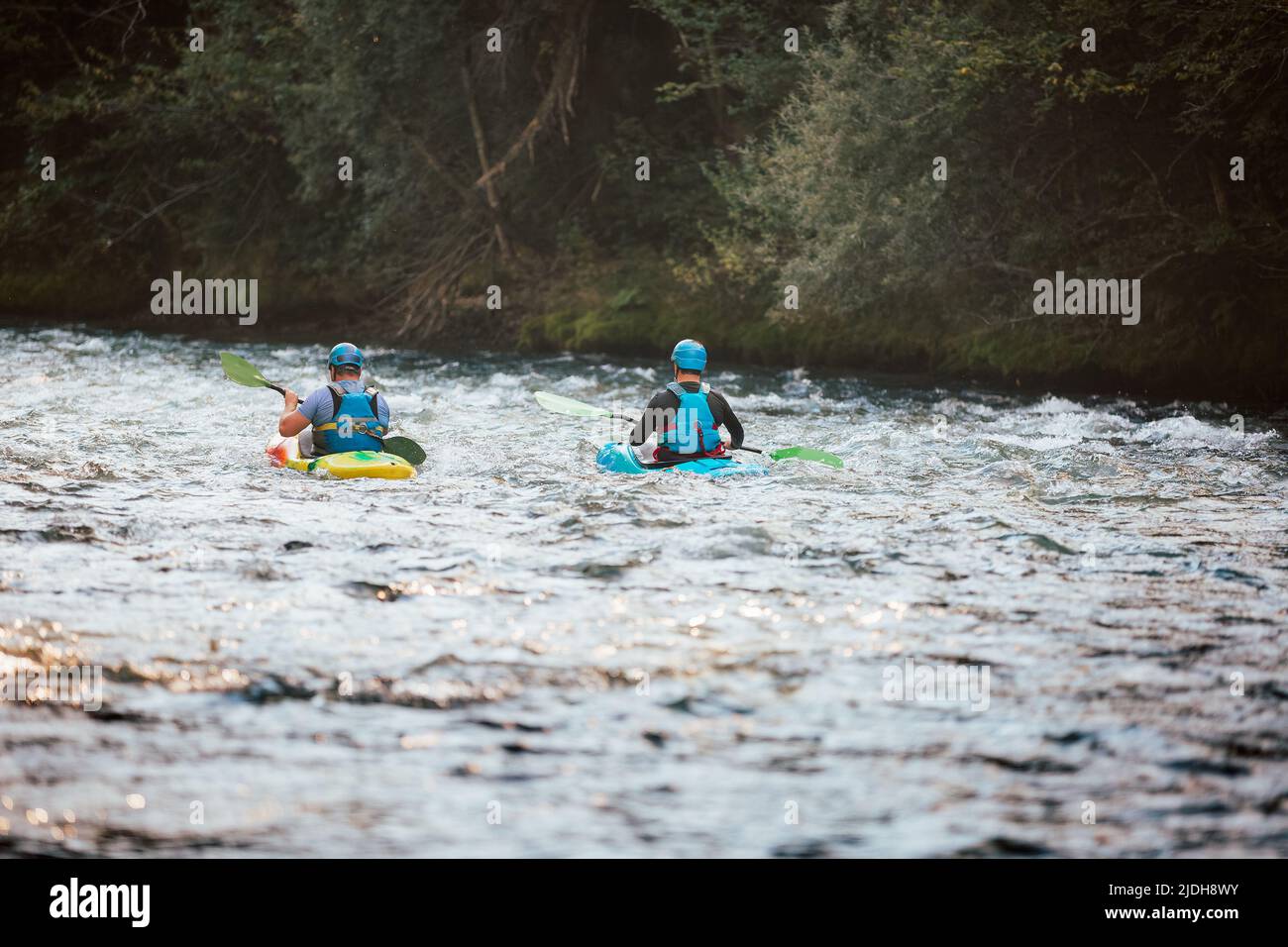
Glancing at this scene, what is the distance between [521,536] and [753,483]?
2.34 meters

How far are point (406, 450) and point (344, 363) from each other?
2.61 ft

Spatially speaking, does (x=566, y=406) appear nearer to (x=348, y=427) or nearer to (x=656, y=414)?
(x=656, y=414)

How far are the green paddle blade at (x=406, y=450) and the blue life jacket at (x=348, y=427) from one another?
17cm

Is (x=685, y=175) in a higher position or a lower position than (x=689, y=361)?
higher

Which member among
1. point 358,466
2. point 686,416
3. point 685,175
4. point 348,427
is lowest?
point 358,466

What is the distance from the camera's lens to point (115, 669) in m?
4.84

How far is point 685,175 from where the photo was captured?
74.3ft

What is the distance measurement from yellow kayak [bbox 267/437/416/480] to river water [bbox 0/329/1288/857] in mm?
180

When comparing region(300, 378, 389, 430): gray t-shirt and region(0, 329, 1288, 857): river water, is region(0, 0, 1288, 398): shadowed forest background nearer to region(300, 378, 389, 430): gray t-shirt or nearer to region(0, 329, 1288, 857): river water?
region(0, 329, 1288, 857): river water

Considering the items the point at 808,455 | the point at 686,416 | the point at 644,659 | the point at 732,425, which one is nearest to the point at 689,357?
the point at 686,416

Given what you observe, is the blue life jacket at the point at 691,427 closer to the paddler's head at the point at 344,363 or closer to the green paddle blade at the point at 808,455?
the green paddle blade at the point at 808,455
